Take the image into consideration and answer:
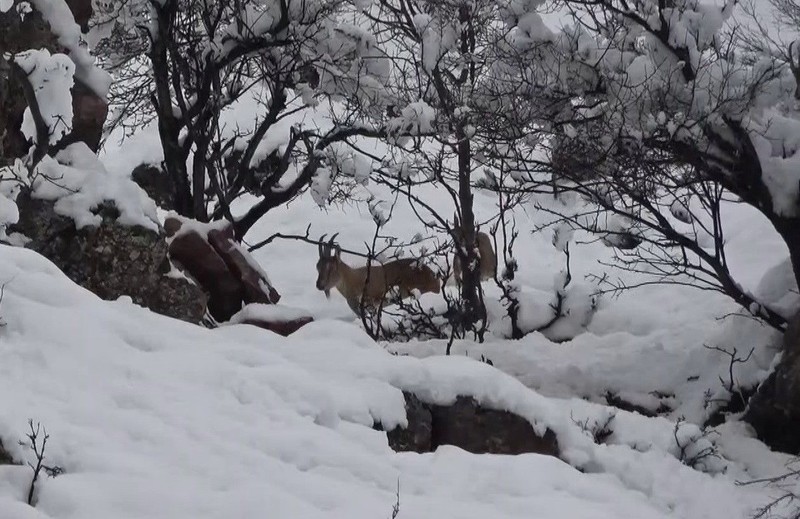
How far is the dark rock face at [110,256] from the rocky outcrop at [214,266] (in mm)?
975

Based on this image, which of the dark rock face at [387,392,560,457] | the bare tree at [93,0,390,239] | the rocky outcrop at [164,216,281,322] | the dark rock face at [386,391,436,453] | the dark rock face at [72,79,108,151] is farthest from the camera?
the bare tree at [93,0,390,239]

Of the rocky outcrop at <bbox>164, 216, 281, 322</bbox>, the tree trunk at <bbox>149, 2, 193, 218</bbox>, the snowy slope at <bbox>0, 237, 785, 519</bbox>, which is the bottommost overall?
the snowy slope at <bbox>0, 237, 785, 519</bbox>

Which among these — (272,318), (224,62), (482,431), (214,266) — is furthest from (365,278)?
(482,431)

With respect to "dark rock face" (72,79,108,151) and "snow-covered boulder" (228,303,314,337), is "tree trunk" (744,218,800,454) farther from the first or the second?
"dark rock face" (72,79,108,151)

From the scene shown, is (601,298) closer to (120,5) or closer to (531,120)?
(531,120)

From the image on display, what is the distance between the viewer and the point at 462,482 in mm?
4059

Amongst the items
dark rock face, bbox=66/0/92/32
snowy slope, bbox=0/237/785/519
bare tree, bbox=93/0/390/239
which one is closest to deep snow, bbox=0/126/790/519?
snowy slope, bbox=0/237/785/519

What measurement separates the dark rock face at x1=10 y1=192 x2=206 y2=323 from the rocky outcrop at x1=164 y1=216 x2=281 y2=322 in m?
0.97

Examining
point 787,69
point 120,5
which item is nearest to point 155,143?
point 120,5

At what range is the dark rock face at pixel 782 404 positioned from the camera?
675 cm

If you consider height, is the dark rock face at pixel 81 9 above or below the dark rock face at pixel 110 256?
above

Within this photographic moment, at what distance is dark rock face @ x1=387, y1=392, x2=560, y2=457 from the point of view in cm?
530

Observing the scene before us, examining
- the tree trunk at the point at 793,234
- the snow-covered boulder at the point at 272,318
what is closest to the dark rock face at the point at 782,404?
the tree trunk at the point at 793,234

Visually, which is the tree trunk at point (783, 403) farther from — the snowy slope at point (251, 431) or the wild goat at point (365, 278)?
the wild goat at point (365, 278)
